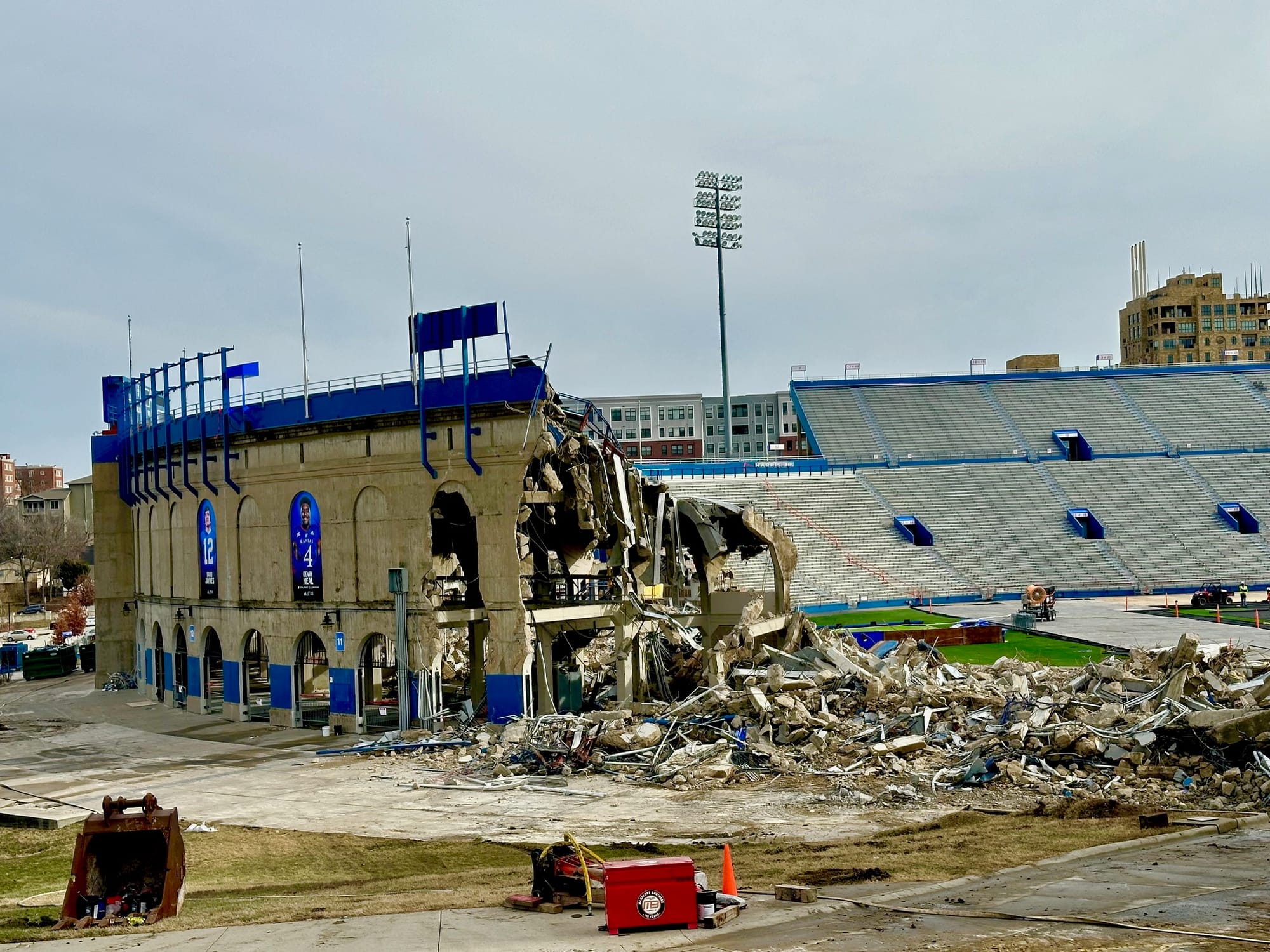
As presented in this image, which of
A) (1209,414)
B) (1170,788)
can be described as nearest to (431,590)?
(1170,788)

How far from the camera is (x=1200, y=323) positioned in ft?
595

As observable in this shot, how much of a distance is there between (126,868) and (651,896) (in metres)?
8.40

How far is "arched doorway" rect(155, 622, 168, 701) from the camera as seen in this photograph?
5032cm

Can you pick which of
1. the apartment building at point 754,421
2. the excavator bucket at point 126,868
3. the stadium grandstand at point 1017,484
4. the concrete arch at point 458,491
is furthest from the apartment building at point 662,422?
the excavator bucket at point 126,868

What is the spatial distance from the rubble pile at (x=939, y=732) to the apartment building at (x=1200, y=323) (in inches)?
6440

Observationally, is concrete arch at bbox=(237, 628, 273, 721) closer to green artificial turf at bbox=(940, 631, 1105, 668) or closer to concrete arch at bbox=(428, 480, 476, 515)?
concrete arch at bbox=(428, 480, 476, 515)

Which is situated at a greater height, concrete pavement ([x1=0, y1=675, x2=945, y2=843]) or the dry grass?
the dry grass

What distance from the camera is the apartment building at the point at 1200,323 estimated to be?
181 metres

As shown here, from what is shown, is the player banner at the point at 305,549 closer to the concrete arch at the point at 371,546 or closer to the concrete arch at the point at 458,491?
the concrete arch at the point at 371,546

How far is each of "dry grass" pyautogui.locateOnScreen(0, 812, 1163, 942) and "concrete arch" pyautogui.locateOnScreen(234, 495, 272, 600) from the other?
16743 millimetres

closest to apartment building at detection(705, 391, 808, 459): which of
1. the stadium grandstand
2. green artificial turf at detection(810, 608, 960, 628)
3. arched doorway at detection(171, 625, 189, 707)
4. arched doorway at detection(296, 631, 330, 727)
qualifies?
the stadium grandstand

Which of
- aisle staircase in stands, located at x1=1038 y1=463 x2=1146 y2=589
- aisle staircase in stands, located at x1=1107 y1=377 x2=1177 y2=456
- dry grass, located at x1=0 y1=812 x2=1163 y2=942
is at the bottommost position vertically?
dry grass, located at x1=0 y1=812 x2=1163 y2=942

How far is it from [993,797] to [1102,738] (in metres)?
3.20

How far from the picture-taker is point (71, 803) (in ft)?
95.0
